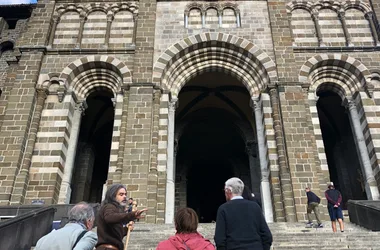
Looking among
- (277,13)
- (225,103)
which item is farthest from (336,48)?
(225,103)

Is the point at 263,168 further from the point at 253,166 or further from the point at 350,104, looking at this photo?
the point at 253,166

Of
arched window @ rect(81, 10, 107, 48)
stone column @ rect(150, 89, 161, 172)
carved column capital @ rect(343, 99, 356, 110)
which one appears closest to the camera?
stone column @ rect(150, 89, 161, 172)

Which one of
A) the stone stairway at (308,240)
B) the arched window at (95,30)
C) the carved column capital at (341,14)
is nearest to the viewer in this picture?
the stone stairway at (308,240)

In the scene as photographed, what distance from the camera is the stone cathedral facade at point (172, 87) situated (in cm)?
1204

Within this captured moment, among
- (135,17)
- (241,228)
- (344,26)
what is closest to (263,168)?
(344,26)

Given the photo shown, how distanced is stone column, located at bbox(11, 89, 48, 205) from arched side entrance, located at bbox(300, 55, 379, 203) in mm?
10009

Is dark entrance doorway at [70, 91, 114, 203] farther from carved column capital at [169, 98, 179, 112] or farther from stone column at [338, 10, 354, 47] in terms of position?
A: stone column at [338, 10, 354, 47]

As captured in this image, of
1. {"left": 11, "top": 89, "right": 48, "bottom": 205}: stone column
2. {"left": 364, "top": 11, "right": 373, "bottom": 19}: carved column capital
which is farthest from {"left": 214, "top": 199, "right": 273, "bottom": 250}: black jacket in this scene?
{"left": 364, "top": 11, "right": 373, "bottom": 19}: carved column capital

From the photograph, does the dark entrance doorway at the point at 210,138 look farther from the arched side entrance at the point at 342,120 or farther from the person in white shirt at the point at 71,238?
the person in white shirt at the point at 71,238

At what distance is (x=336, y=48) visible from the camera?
1427 centimetres

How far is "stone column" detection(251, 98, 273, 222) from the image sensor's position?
475 inches

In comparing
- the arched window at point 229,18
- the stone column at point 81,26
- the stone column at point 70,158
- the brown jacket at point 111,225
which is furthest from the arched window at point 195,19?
the brown jacket at point 111,225

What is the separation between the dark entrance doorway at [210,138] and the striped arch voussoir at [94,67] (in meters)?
4.43

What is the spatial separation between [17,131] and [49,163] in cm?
168
